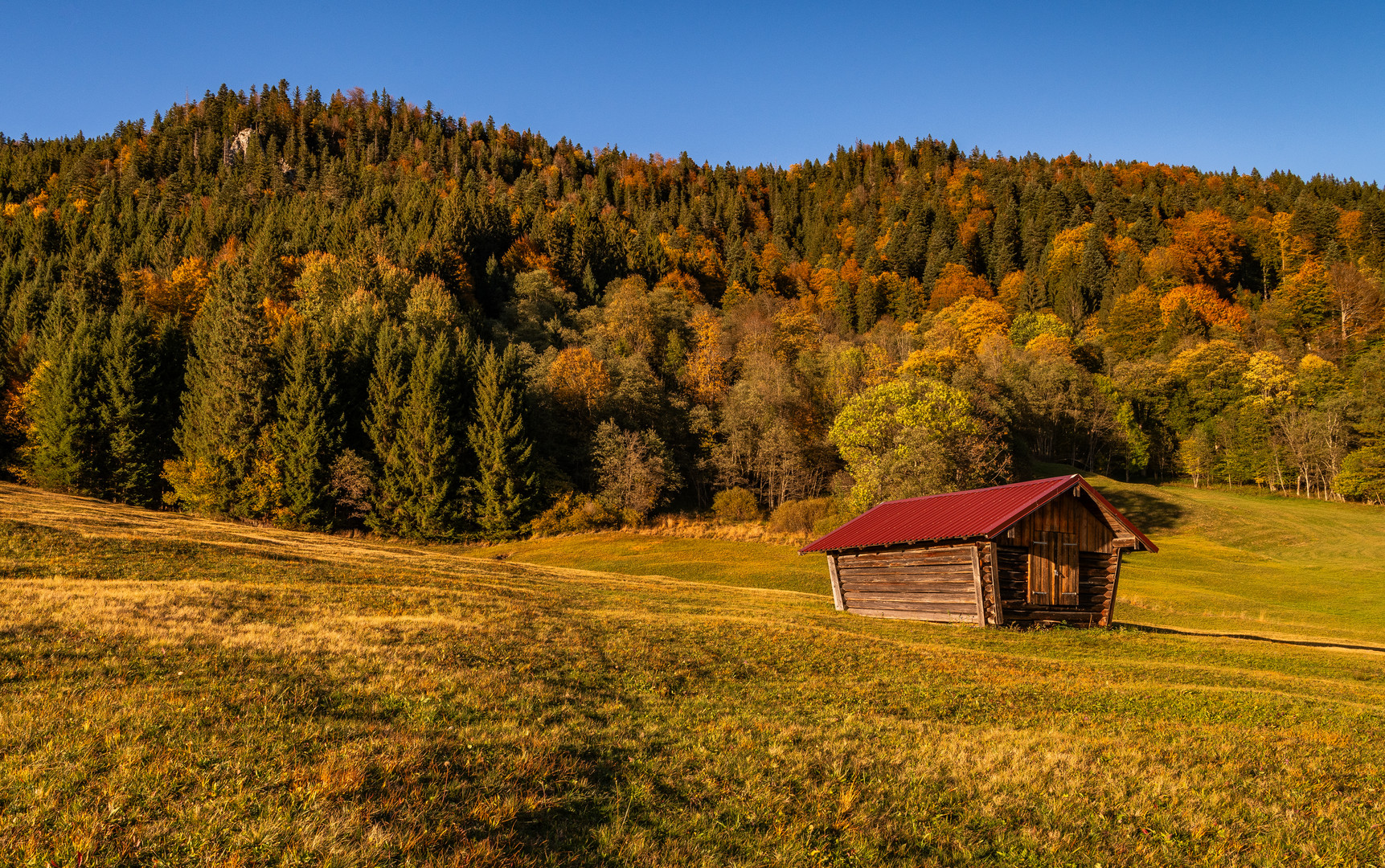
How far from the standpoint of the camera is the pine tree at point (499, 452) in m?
60.6

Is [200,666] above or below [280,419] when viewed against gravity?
below

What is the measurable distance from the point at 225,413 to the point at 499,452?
22105mm

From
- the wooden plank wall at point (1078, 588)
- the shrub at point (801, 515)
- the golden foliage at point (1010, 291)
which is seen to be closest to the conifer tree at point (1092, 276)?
the golden foliage at point (1010, 291)

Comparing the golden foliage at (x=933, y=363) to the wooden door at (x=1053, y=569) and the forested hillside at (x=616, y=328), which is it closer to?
the forested hillside at (x=616, y=328)

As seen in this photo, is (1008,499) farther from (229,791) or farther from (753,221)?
(753,221)

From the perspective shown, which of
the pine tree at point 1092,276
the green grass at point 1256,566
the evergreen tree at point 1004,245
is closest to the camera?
the green grass at point 1256,566

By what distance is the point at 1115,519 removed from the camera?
27469 mm

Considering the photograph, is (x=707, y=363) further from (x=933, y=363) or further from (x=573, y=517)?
(x=573, y=517)

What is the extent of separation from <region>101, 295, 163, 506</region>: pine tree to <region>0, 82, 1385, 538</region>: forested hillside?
12.7 inches

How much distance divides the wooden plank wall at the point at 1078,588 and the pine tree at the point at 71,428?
226 feet

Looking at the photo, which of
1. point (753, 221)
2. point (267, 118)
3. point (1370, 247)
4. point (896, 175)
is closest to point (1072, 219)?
point (1370, 247)

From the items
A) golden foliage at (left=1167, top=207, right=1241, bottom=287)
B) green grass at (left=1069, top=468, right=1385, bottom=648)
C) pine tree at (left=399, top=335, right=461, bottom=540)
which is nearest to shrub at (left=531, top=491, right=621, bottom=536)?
pine tree at (left=399, top=335, right=461, bottom=540)

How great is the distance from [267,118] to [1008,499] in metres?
184

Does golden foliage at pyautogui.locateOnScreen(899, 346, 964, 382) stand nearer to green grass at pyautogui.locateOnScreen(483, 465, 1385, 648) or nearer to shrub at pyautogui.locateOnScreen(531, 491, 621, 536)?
green grass at pyautogui.locateOnScreen(483, 465, 1385, 648)
